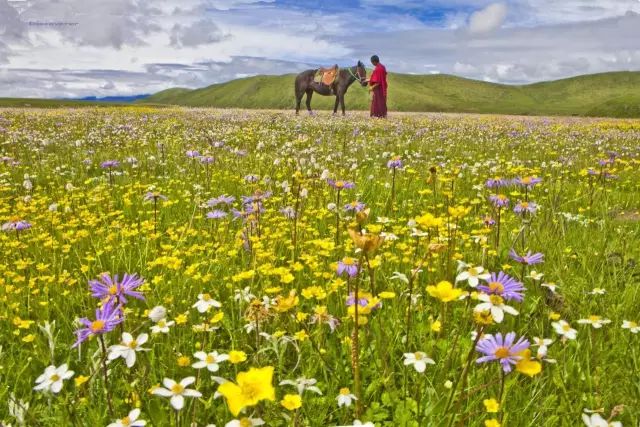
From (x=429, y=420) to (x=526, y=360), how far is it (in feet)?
3.37

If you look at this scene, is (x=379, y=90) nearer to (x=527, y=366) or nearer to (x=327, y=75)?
(x=327, y=75)

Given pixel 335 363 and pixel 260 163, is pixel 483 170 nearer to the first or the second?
pixel 260 163

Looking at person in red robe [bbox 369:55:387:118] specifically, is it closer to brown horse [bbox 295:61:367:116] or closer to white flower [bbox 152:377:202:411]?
brown horse [bbox 295:61:367:116]

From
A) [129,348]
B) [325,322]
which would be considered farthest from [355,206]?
[129,348]

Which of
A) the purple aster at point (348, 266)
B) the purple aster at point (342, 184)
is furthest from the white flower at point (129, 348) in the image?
the purple aster at point (342, 184)

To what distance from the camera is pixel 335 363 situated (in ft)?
10.1

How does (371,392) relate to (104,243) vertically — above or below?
below

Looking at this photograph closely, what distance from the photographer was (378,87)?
97.2 ft

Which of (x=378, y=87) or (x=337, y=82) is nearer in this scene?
(x=378, y=87)

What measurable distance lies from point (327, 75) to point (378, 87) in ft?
20.7

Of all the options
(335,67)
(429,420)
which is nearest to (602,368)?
(429,420)

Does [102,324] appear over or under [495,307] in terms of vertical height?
under

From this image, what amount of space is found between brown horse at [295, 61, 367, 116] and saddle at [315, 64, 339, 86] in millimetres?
229

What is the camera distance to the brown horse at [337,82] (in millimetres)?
32594
